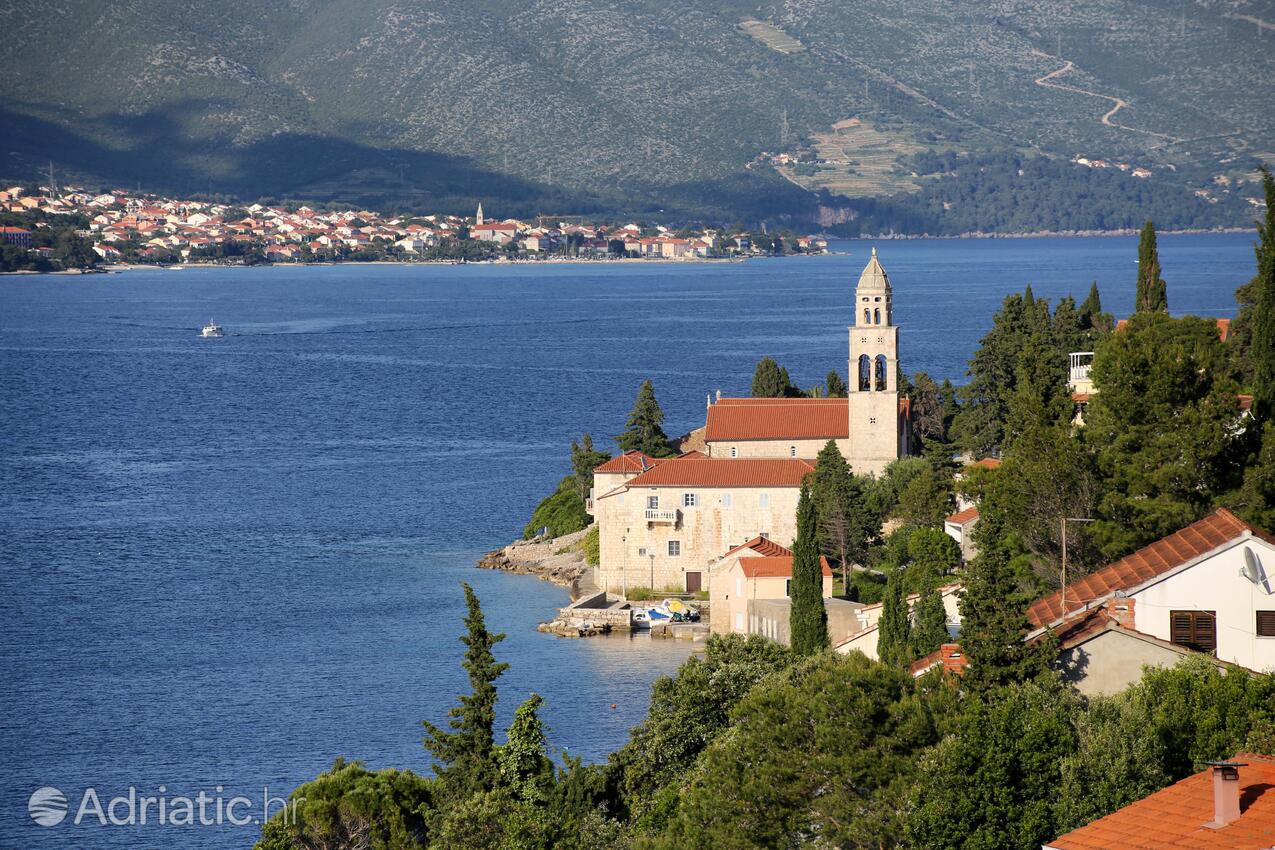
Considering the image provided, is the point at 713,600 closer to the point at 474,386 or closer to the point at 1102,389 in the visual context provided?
the point at 1102,389

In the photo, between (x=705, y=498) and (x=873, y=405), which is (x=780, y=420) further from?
(x=705, y=498)

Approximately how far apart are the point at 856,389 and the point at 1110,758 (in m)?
26.5

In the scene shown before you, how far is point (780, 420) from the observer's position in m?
42.3

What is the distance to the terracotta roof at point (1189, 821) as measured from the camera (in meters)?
13.5

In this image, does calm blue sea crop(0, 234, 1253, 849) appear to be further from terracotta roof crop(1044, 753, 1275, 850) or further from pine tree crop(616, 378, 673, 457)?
terracotta roof crop(1044, 753, 1275, 850)

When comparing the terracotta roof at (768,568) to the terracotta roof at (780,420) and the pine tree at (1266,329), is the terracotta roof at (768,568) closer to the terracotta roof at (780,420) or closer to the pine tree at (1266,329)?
the terracotta roof at (780,420)

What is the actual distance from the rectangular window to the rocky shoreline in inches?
915

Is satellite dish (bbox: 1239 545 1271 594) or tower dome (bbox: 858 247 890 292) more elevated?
tower dome (bbox: 858 247 890 292)

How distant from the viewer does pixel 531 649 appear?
35.0 metres

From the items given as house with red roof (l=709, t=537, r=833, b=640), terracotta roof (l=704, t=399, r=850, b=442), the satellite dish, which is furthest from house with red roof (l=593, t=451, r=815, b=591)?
the satellite dish

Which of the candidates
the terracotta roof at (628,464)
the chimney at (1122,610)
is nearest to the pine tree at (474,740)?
the chimney at (1122,610)

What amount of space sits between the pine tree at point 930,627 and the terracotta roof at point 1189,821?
7.97 metres

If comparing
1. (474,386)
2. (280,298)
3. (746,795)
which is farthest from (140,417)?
(280,298)

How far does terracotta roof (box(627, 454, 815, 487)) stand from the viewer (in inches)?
1521
